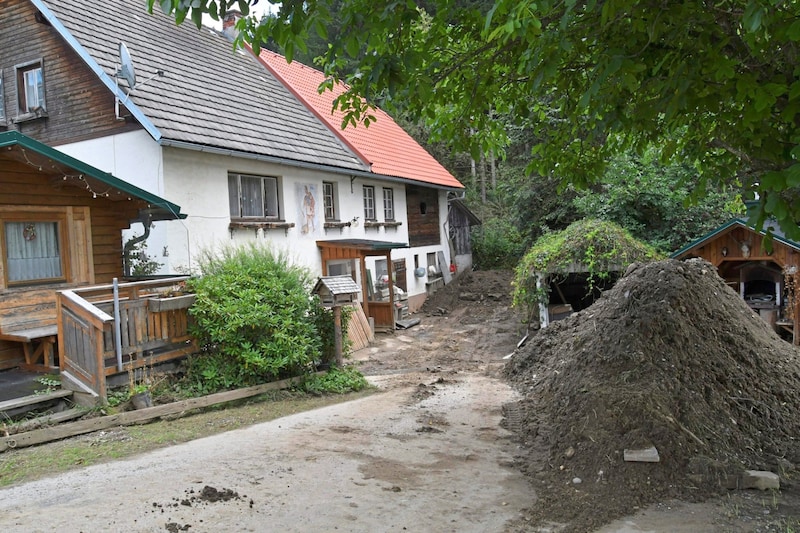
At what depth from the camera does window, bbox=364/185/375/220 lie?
2042 centimetres

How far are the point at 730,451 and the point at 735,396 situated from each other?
116 centimetres

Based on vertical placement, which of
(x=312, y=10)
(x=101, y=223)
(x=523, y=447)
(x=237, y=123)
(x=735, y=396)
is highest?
(x=237, y=123)

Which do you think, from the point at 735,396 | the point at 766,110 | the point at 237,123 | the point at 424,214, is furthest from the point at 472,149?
the point at 424,214

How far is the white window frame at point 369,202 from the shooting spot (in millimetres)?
20422

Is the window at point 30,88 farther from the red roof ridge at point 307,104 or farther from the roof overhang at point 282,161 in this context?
the red roof ridge at point 307,104

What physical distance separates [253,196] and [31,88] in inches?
219

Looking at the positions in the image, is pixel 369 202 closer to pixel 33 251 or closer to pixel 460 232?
pixel 460 232

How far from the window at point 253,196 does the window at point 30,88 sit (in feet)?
15.1

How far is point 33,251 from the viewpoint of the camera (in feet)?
30.3

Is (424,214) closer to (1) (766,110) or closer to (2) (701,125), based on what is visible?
(2) (701,125)

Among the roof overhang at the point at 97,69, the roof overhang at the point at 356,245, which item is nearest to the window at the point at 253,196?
the roof overhang at the point at 356,245

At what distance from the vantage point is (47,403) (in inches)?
308

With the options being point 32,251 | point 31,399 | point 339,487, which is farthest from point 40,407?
point 339,487

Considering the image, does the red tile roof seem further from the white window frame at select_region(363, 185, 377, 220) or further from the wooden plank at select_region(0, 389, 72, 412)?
the wooden plank at select_region(0, 389, 72, 412)
